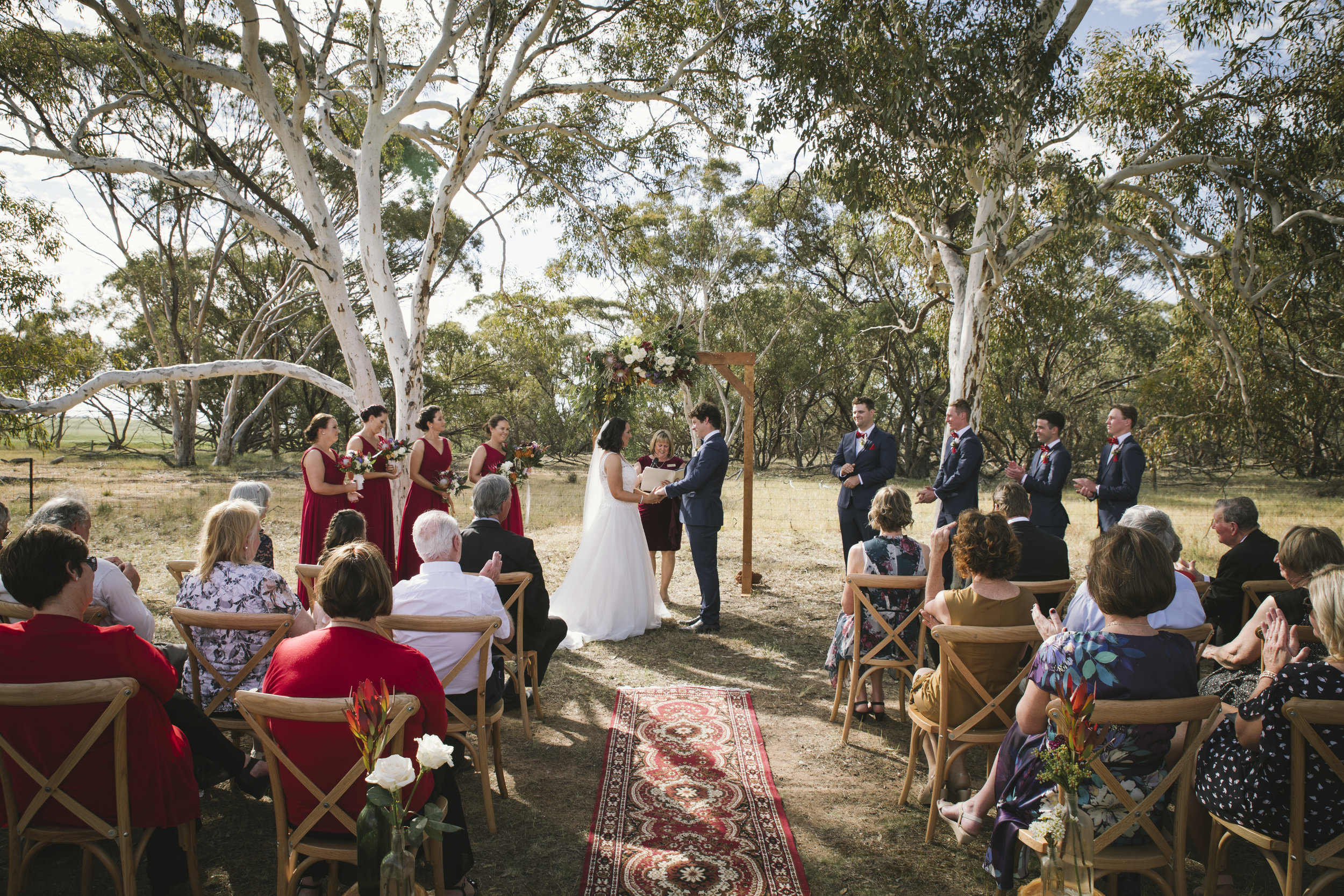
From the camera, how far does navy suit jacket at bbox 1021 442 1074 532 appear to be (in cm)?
662

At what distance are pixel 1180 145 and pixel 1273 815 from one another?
1075cm

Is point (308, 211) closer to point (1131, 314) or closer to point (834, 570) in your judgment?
point (834, 570)

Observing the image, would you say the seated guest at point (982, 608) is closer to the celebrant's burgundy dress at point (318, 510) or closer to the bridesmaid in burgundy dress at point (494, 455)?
the bridesmaid in burgundy dress at point (494, 455)

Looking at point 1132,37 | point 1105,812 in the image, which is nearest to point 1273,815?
point 1105,812

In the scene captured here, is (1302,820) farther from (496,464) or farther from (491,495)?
(496,464)

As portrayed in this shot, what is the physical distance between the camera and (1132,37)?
37.1 ft

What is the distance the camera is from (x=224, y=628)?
3.16 metres

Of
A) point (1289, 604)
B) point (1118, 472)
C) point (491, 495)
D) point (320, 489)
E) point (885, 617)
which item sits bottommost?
point (885, 617)

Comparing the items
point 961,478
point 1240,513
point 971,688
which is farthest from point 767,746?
point 961,478

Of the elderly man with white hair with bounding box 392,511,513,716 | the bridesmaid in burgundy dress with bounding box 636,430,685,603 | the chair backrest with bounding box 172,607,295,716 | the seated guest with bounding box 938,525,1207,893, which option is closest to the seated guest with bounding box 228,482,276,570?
the chair backrest with bounding box 172,607,295,716

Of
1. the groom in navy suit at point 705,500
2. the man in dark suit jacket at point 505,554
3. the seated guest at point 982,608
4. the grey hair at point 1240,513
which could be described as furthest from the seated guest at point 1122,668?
the groom in navy suit at point 705,500

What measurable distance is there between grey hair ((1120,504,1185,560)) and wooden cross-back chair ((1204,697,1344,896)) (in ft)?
5.54

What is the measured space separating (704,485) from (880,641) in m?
2.61

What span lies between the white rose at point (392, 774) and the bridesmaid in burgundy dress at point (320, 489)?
4.83 metres
